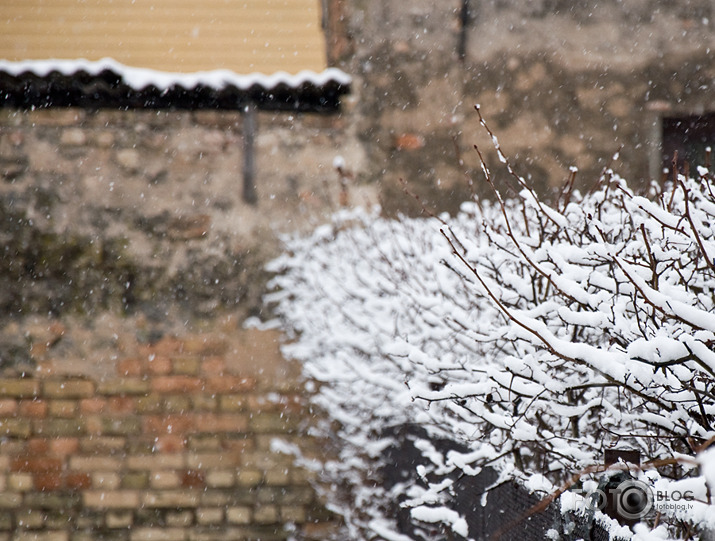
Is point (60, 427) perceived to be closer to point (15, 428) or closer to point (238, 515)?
point (15, 428)

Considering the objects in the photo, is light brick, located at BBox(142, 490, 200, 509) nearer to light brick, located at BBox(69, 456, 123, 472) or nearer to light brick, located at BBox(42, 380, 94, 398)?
light brick, located at BBox(69, 456, 123, 472)

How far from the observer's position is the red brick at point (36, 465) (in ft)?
15.7

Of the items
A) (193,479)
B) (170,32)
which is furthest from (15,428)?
(170,32)

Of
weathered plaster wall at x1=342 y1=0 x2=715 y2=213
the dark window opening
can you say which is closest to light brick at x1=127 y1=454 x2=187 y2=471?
weathered plaster wall at x1=342 y1=0 x2=715 y2=213

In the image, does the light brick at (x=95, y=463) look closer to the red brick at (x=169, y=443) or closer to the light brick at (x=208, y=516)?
the red brick at (x=169, y=443)

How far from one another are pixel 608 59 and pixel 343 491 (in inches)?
136

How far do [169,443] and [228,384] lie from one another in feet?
1.71

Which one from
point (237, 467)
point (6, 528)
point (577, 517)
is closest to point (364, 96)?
point (237, 467)

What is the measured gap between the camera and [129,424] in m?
4.86

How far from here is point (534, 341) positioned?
4.76 feet

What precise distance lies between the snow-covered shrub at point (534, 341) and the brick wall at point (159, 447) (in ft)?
1.37

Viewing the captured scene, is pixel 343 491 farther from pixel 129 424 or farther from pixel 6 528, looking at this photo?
pixel 6 528

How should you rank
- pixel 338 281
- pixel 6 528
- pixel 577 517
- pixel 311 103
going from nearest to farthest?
pixel 577 517, pixel 338 281, pixel 6 528, pixel 311 103

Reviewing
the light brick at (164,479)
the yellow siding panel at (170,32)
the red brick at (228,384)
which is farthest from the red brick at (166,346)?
the yellow siding panel at (170,32)
